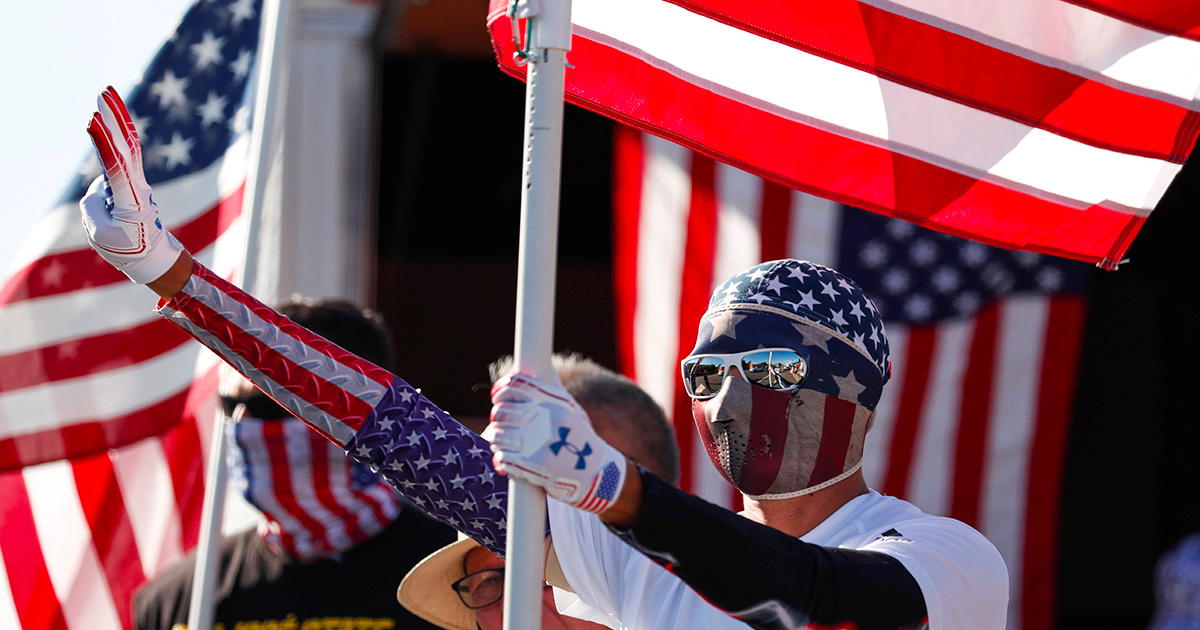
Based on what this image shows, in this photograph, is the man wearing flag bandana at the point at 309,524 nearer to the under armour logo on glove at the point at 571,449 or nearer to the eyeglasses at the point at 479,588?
the eyeglasses at the point at 479,588

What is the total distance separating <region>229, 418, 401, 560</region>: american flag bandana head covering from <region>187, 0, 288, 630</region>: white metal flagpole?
3.7 inches

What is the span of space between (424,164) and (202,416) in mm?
5648

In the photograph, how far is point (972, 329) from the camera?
5.81 meters

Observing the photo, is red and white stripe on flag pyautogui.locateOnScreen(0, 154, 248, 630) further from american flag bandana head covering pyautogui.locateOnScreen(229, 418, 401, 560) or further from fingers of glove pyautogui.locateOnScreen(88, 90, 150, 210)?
fingers of glove pyautogui.locateOnScreen(88, 90, 150, 210)

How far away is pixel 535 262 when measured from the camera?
1472mm

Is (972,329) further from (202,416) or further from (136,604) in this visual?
(136,604)

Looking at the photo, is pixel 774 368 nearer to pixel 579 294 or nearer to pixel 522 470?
pixel 522 470

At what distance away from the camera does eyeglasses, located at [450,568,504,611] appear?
220 cm

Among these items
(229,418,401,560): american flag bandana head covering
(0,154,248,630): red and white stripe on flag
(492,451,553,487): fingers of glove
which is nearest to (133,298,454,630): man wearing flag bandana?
(229,418,401,560): american flag bandana head covering

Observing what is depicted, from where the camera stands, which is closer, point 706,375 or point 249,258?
point 706,375

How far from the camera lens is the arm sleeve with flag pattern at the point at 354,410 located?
6.29 ft

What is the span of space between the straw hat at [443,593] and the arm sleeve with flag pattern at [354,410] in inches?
9.5

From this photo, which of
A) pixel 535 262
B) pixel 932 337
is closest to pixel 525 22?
pixel 535 262

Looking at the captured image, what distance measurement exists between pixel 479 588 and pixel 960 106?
145cm
